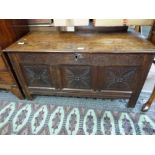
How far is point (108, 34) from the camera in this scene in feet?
4.08

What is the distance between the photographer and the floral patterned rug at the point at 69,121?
1191 millimetres

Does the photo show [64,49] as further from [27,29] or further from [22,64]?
[27,29]

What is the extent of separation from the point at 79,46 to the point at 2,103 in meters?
1.04

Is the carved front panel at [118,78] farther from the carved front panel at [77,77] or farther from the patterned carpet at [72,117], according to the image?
the patterned carpet at [72,117]

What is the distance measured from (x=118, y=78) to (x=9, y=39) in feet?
3.12

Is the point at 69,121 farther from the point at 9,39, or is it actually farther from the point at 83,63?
the point at 9,39

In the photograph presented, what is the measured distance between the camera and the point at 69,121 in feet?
4.15

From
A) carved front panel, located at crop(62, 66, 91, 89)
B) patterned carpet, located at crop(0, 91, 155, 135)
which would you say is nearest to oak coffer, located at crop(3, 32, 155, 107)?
carved front panel, located at crop(62, 66, 91, 89)

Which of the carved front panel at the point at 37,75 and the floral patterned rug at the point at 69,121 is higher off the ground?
the carved front panel at the point at 37,75

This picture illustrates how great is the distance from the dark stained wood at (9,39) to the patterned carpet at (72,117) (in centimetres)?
20

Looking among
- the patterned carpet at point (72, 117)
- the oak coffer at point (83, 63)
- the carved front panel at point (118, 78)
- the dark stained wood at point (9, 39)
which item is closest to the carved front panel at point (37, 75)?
the oak coffer at point (83, 63)
